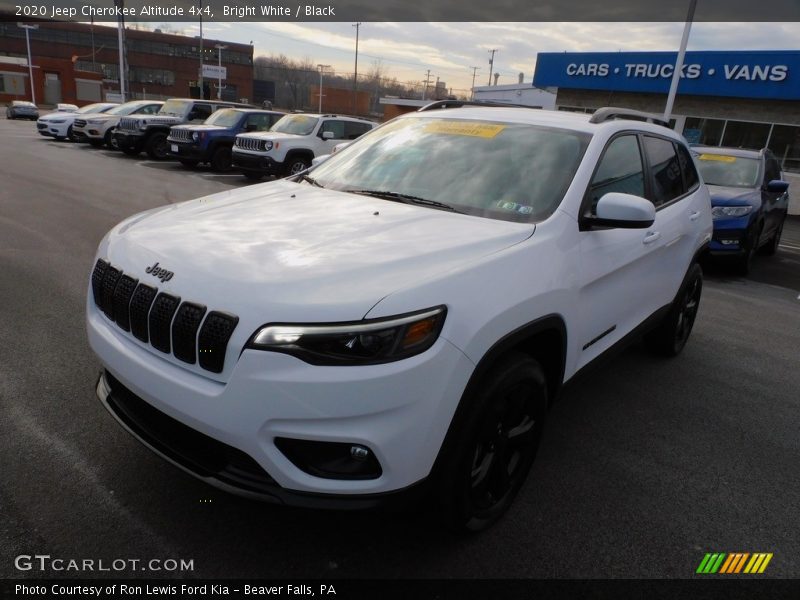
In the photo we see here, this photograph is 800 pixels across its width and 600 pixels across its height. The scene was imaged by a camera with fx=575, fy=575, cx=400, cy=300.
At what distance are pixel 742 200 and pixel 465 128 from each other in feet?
21.2

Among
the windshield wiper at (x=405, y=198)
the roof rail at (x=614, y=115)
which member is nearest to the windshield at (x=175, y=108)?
the roof rail at (x=614, y=115)

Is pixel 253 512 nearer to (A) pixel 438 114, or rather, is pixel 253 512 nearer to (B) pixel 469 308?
(B) pixel 469 308

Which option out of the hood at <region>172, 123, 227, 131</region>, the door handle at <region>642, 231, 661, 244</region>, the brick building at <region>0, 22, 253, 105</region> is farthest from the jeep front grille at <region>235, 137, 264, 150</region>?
the brick building at <region>0, 22, 253, 105</region>

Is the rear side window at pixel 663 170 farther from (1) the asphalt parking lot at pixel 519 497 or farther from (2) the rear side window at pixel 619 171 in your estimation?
(1) the asphalt parking lot at pixel 519 497

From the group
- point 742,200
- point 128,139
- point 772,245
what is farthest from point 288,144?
point 772,245

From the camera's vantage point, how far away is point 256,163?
1355cm

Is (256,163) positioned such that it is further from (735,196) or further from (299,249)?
(299,249)

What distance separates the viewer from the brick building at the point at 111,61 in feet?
198

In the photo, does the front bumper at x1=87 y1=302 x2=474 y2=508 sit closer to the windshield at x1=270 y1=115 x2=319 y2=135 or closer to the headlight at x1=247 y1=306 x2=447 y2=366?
the headlight at x1=247 y1=306 x2=447 y2=366

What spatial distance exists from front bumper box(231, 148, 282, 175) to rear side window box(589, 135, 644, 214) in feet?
36.1

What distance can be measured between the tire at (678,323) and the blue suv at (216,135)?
525 inches

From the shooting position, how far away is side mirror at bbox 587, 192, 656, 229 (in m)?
2.70

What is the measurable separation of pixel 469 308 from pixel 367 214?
92 cm

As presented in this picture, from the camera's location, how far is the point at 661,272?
12.6ft
